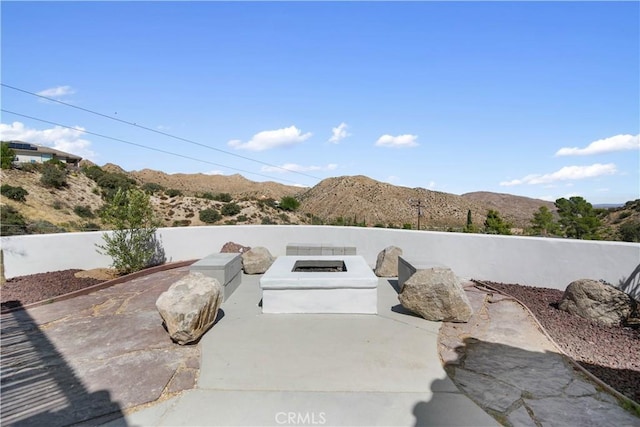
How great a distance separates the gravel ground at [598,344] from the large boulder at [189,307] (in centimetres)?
514

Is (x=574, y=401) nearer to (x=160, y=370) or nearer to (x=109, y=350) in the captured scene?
(x=160, y=370)

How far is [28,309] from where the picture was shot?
6.27 m

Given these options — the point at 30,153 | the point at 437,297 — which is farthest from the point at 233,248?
the point at 30,153

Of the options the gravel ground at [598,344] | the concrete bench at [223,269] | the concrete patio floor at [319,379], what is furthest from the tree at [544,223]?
the concrete bench at [223,269]

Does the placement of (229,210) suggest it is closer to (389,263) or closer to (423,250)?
(389,263)

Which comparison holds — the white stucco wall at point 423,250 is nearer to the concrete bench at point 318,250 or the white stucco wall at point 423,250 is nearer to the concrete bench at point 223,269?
the concrete bench at point 318,250

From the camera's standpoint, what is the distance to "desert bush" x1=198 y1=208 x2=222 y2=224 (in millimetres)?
27817

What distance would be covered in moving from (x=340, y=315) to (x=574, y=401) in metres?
3.50

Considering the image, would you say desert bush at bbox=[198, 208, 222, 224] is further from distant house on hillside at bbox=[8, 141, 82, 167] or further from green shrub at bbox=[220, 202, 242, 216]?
distant house on hillside at bbox=[8, 141, 82, 167]

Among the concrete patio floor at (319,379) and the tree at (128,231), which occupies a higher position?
the tree at (128,231)

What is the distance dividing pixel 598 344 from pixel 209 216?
88.6 feet

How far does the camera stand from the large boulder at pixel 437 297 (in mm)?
5555

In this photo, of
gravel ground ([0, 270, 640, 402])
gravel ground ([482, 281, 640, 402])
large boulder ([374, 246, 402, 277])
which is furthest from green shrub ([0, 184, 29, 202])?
gravel ground ([482, 281, 640, 402])

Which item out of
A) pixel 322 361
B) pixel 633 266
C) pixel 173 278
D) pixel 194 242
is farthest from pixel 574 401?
pixel 194 242
